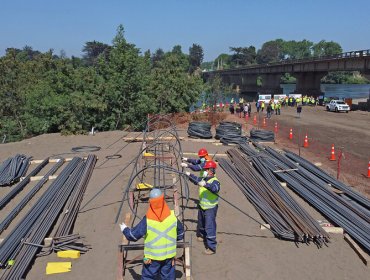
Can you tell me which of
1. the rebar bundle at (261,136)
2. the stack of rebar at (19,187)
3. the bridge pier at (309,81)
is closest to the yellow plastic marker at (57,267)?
the stack of rebar at (19,187)

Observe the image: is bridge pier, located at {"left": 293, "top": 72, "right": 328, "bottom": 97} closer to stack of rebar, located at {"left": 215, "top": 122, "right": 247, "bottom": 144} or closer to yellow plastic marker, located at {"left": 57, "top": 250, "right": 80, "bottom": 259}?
stack of rebar, located at {"left": 215, "top": 122, "right": 247, "bottom": 144}

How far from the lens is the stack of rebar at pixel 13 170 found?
15384 mm

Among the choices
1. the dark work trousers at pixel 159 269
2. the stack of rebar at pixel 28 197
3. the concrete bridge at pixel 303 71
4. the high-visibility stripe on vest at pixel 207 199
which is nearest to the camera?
the dark work trousers at pixel 159 269

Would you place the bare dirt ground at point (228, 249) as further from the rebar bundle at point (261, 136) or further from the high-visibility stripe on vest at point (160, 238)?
the rebar bundle at point (261, 136)

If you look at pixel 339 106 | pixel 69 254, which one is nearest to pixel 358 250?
pixel 69 254

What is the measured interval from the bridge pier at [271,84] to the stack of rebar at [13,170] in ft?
260

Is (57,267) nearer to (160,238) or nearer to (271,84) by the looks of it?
(160,238)

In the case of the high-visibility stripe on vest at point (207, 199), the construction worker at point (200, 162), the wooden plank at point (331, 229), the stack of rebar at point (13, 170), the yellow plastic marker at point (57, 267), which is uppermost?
the construction worker at point (200, 162)

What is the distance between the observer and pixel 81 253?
9.30 metres

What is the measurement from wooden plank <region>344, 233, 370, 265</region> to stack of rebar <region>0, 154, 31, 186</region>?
12.4m

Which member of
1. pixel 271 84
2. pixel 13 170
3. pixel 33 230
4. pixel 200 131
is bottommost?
pixel 33 230

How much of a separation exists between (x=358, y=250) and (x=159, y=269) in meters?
5.73

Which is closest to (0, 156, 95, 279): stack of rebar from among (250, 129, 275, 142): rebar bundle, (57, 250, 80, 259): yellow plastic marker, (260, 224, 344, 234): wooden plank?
(57, 250, 80, 259): yellow plastic marker

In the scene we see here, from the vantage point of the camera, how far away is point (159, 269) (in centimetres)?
643
